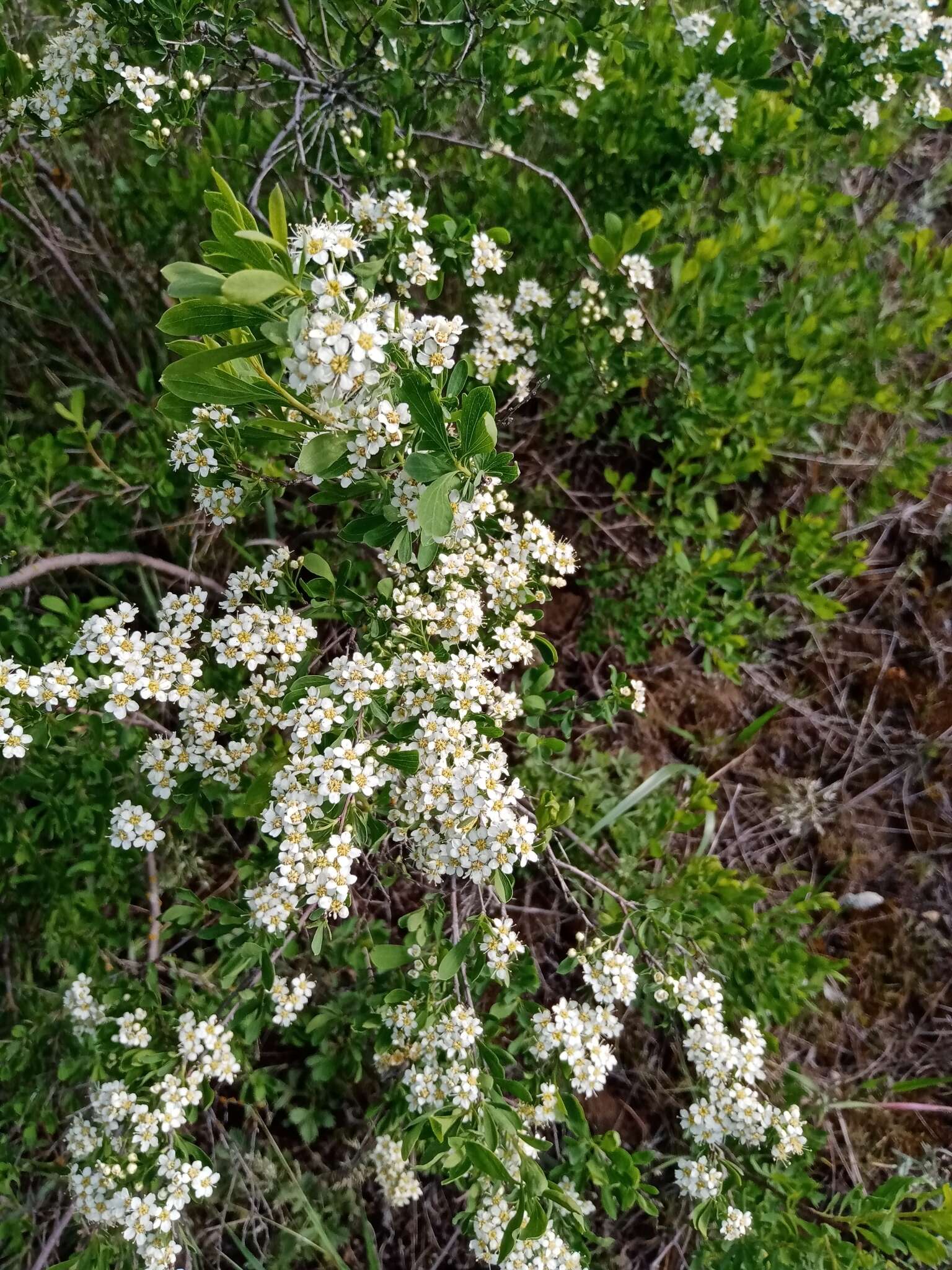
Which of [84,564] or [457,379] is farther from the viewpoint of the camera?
[84,564]

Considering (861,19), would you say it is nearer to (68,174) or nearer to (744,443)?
(744,443)

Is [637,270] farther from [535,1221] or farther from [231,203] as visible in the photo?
[535,1221]

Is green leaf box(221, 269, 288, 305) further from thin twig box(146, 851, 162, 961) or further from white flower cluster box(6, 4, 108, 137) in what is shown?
thin twig box(146, 851, 162, 961)

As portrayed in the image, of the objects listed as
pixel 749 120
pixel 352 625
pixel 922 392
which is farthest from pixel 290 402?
pixel 922 392

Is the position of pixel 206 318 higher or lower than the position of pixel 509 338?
higher

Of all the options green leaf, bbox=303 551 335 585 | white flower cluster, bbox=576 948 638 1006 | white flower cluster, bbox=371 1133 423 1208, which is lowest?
white flower cluster, bbox=371 1133 423 1208

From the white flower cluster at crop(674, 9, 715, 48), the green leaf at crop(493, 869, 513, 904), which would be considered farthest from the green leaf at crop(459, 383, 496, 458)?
the white flower cluster at crop(674, 9, 715, 48)

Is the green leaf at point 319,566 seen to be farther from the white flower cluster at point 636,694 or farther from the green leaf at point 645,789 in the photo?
the green leaf at point 645,789

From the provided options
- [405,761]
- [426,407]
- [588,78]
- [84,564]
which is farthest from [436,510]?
[588,78]
